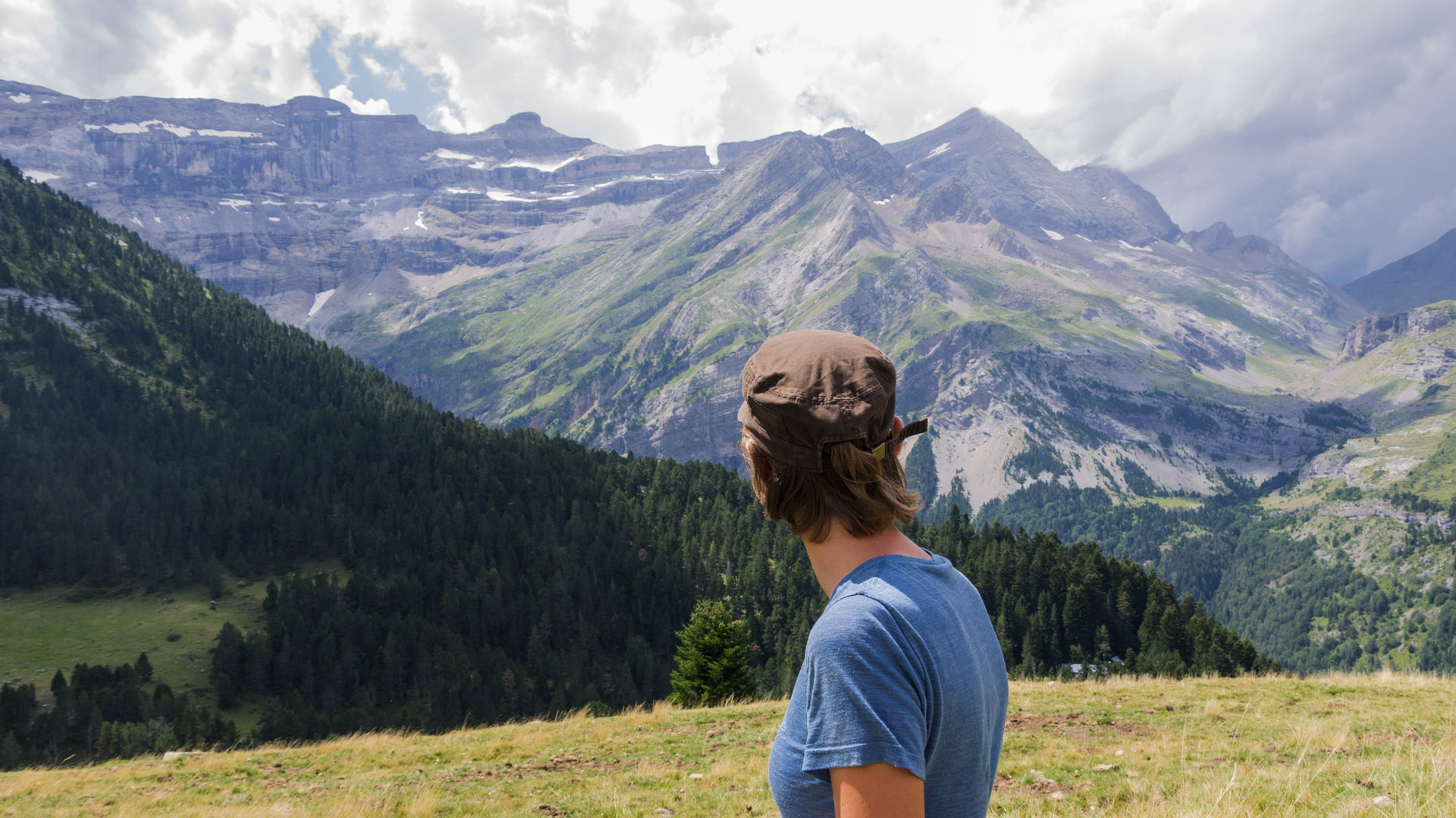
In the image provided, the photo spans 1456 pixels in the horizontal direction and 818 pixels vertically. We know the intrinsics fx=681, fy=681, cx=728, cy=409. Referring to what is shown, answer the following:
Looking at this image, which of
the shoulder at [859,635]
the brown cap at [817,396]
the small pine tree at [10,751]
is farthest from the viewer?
the small pine tree at [10,751]

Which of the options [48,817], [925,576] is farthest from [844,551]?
[48,817]

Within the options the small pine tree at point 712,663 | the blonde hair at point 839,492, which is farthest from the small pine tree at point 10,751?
the blonde hair at point 839,492

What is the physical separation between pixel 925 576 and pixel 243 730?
317 feet

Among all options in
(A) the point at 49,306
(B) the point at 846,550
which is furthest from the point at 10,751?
(A) the point at 49,306

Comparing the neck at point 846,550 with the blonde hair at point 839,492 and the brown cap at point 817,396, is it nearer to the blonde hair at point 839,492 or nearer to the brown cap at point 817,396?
the blonde hair at point 839,492

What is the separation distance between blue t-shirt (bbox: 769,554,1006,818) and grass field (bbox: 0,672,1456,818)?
22.9ft

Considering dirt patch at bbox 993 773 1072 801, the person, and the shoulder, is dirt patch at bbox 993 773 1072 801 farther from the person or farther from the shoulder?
the shoulder

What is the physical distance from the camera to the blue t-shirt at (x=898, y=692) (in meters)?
2.33

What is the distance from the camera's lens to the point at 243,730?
7494 cm

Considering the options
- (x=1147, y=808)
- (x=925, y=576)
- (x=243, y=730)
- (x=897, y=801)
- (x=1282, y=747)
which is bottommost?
(x=243, y=730)

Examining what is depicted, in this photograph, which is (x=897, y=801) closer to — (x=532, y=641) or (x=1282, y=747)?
(x=1282, y=747)

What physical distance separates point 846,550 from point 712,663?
39.7m

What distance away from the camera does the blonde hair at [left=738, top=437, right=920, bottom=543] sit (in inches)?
115

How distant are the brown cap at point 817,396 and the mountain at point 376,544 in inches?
2569
